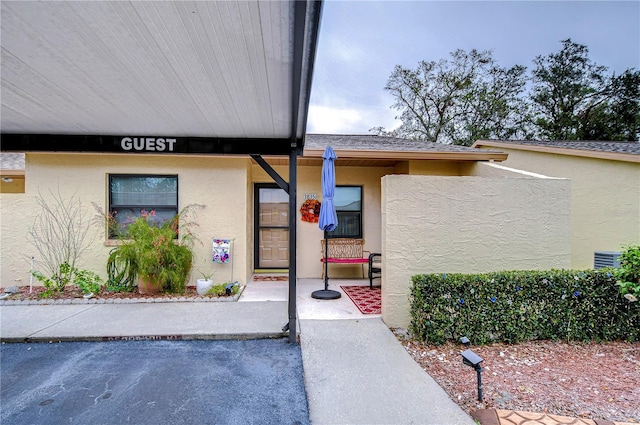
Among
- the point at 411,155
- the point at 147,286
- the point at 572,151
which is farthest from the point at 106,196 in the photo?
the point at 572,151

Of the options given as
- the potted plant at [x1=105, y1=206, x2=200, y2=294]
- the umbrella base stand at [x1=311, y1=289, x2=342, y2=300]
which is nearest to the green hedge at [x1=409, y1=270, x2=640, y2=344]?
the umbrella base stand at [x1=311, y1=289, x2=342, y2=300]

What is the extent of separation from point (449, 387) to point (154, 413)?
2.53 meters

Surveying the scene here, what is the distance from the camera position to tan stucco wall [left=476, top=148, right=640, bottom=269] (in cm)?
623

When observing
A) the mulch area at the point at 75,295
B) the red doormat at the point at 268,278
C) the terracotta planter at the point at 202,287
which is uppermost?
the terracotta planter at the point at 202,287

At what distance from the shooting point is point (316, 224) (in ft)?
26.0

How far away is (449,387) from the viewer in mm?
2955

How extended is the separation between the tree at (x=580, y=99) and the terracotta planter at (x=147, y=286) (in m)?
21.6

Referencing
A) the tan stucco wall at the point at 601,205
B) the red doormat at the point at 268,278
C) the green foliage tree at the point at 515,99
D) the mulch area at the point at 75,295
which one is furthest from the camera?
the green foliage tree at the point at 515,99

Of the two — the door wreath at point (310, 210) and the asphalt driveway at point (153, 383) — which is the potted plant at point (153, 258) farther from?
the door wreath at point (310, 210)

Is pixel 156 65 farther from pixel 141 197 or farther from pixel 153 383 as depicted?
pixel 141 197

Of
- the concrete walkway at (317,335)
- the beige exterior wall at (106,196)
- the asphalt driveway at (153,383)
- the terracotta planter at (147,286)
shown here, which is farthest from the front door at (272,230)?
the asphalt driveway at (153,383)

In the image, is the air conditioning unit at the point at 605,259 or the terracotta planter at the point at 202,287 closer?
the air conditioning unit at the point at 605,259

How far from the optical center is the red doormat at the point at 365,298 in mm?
5191

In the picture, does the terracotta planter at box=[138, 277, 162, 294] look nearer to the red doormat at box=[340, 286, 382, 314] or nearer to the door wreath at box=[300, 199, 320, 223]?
the door wreath at box=[300, 199, 320, 223]
